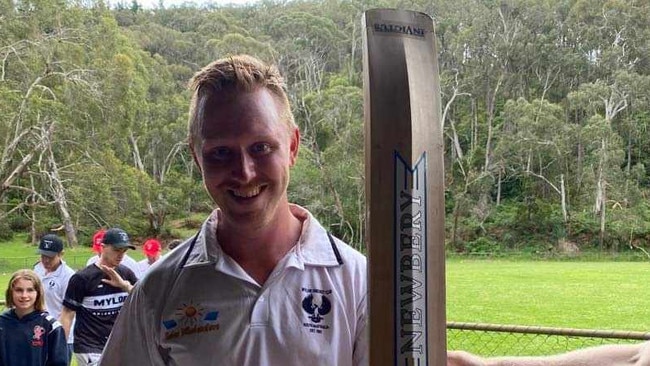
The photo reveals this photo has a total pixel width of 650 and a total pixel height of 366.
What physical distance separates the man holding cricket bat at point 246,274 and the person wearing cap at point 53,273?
2581mm

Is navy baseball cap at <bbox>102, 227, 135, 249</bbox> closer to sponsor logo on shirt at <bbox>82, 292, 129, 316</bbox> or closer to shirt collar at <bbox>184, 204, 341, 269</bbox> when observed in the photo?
sponsor logo on shirt at <bbox>82, 292, 129, 316</bbox>

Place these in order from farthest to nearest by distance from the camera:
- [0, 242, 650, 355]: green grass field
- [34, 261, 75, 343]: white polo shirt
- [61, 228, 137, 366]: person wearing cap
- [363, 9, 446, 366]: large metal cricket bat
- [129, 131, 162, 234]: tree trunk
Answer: [129, 131, 162, 234]: tree trunk
[0, 242, 650, 355]: green grass field
[34, 261, 75, 343]: white polo shirt
[61, 228, 137, 366]: person wearing cap
[363, 9, 446, 366]: large metal cricket bat

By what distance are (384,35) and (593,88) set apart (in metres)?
7.55

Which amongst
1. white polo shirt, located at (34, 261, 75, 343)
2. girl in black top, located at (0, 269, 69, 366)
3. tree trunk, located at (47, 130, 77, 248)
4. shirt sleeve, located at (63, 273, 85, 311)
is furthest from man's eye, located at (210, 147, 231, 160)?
tree trunk, located at (47, 130, 77, 248)

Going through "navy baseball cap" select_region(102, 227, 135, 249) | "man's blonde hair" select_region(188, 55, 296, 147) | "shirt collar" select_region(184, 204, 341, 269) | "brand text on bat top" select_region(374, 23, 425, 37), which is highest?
"brand text on bat top" select_region(374, 23, 425, 37)

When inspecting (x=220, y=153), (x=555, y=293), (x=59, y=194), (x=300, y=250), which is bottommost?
(x=555, y=293)

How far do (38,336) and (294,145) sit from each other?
1.95m

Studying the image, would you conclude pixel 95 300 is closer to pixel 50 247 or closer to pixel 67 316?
pixel 67 316

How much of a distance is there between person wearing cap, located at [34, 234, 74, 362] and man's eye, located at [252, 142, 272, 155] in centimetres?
267

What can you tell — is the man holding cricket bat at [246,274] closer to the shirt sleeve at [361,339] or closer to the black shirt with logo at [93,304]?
the shirt sleeve at [361,339]

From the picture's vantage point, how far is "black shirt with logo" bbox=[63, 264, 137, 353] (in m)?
2.76

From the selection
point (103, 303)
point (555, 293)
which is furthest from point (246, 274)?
point (555, 293)

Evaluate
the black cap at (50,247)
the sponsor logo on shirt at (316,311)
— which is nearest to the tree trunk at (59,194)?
the black cap at (50,247)

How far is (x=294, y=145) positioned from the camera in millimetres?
809
